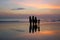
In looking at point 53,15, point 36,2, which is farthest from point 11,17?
point 53,15

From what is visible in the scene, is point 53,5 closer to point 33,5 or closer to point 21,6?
point 33,5

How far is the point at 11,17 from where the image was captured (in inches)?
121

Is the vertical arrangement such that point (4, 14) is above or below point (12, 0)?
below

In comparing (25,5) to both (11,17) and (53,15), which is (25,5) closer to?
(11,17)

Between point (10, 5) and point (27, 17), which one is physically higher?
point (10, 5)

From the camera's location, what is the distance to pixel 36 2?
3031 mm

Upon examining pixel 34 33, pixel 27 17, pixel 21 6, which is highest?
pixel 21 6

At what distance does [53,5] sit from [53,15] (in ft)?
→ 0.64

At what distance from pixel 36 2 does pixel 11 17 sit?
0.56 metres

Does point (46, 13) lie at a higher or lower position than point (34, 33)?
higher

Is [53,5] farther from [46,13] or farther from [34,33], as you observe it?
[34,33]

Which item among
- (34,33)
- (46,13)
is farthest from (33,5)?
(34,33)

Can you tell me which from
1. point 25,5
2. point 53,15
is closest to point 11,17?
point 25,5

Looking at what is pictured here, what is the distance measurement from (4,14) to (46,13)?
80 cm
